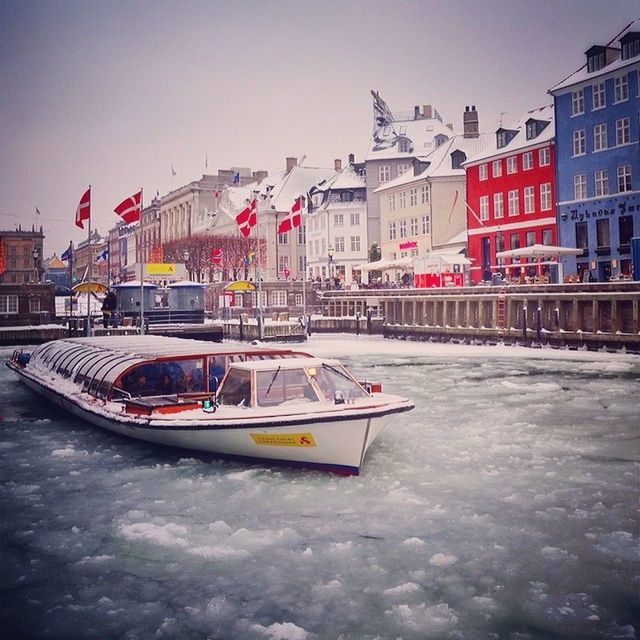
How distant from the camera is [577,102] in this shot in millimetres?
42125

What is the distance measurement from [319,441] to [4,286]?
41706mm

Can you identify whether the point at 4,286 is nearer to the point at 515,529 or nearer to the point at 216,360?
the point at 216,360

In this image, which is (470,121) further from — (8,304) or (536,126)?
(8,304)

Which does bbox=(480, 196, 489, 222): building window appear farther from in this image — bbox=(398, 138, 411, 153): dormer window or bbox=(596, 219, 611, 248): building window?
bbox=(398, 138, 411, 153): dormer window

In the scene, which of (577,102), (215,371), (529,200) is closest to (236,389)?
(215,371)

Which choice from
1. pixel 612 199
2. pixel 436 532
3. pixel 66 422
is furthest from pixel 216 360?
pixel 612 199

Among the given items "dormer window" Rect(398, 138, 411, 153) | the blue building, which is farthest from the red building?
"dormer window" Rect(398, 138, 411, 153)

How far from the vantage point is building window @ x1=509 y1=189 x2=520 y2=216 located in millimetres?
47125

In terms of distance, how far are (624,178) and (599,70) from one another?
6.24 m

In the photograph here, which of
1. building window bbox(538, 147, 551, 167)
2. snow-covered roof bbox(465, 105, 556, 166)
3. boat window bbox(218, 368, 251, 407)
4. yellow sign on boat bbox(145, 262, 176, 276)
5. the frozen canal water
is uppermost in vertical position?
snow-covered roof bbox(465, 105, 556, 166)

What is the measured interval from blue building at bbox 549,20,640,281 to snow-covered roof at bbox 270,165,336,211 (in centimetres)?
4237

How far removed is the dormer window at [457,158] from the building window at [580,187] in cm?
1587

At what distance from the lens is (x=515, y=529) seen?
8609mm

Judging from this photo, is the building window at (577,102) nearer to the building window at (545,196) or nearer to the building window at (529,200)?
the building window at (545,196)
